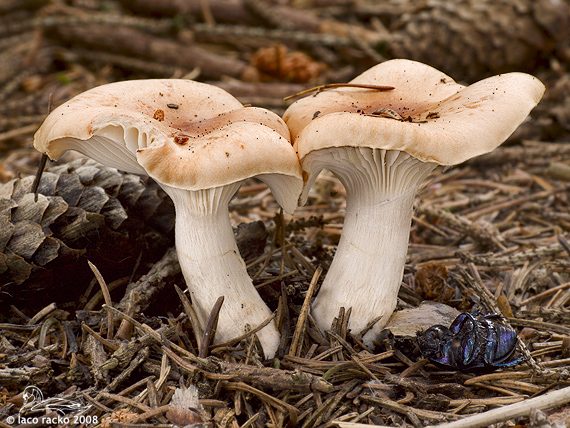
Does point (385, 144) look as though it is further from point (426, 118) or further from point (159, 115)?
point (159, 115)

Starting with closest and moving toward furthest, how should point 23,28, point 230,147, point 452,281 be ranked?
point 230,147, point 452,281, point 23,28

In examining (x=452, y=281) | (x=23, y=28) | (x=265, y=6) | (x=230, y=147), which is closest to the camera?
(x=230, y=147)

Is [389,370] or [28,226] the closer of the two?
[389,370]

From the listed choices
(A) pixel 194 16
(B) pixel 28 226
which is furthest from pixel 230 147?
(A) pixel 194 16

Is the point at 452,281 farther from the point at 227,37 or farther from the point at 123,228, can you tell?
the point at 227,37

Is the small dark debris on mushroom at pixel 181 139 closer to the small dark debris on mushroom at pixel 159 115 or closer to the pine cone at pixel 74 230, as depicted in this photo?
the small dark debris on mushroom at pixel 159 115

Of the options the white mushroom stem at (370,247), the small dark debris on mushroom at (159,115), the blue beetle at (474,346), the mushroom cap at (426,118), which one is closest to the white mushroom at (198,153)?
the small dark debris on mushroom at (159,115)
